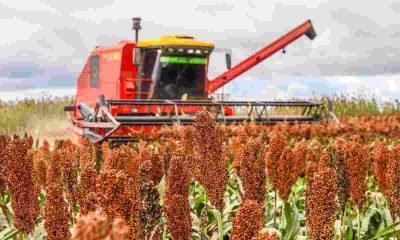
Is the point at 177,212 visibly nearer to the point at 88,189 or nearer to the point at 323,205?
the point at 88,189

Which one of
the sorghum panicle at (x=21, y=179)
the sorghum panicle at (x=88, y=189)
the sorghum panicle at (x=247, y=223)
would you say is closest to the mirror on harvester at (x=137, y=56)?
the sorghum panicle at (x=21, y=179)

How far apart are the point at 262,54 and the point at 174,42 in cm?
553

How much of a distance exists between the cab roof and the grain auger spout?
2297 mm

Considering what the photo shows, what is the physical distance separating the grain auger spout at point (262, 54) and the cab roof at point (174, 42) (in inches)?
90.4

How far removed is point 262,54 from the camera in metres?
21.3

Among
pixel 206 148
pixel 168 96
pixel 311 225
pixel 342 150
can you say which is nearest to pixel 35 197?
pixel 206 148

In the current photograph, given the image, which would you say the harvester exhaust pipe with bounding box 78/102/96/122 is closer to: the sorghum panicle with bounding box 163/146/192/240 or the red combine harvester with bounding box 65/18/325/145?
the red combine harvester with bounding box 65/18/325/145

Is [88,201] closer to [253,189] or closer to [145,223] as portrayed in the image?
[145,223]

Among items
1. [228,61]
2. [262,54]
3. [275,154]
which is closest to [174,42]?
[228,61]

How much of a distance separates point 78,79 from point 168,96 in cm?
553

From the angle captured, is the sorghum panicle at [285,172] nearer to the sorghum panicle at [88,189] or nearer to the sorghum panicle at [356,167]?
the sorghum panicle at [356,167]

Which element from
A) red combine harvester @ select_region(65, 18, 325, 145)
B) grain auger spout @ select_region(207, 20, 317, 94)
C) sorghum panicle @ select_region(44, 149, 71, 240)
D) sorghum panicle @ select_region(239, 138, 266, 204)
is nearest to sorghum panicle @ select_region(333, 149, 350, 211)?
sorghum panicle @ select_region(239, 138, 266, 204)

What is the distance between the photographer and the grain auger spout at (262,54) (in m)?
19.8

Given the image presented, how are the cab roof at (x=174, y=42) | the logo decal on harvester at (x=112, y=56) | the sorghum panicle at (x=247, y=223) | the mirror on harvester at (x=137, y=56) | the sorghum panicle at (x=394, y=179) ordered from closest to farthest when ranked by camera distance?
1. the sorghum panicle at (x=247, y=223)
2. the sorghum panicle at (x=394, y=179)
3. the cab roof at (x=174, y=42)
4. the mirror on harvester at (x=137, y=56)
5. the logo decal on harvester at (x=112, y=56)
